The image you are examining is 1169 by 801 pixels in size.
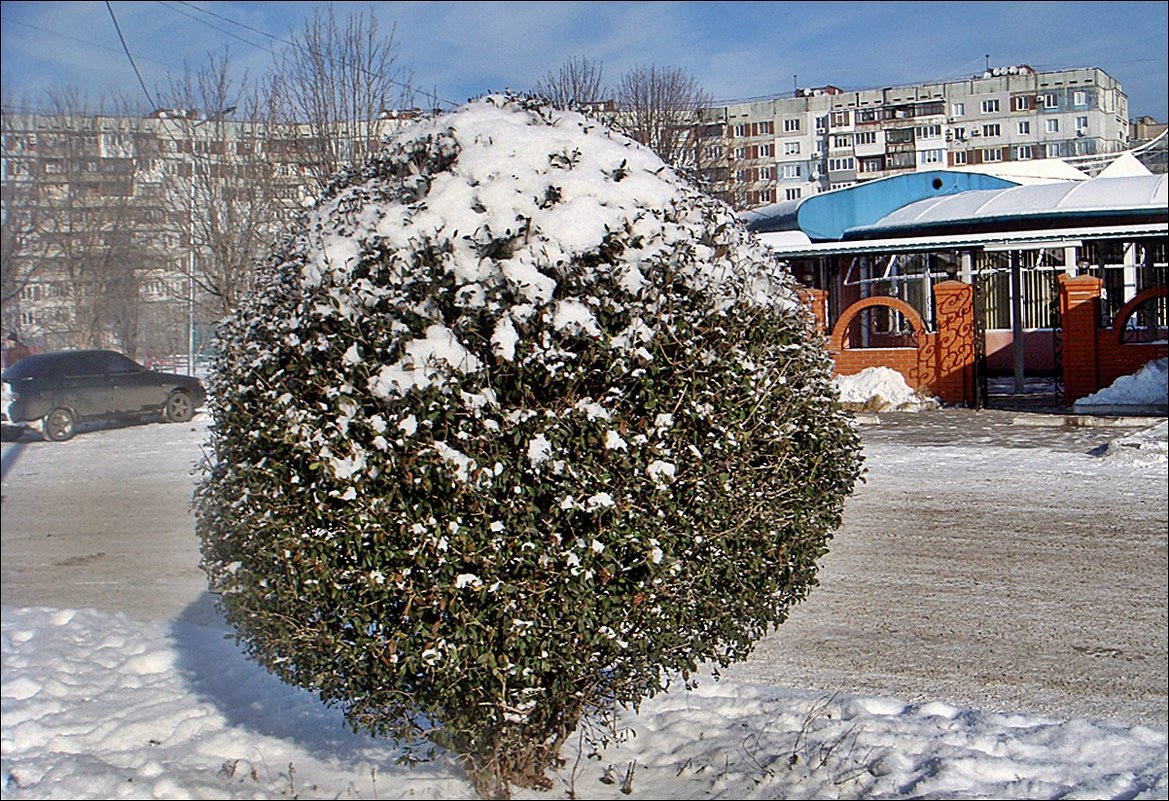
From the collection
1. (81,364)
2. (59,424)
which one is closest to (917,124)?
(81,364)

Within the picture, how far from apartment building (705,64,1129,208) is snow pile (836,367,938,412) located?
12.9 feet

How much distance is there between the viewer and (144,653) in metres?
5.82

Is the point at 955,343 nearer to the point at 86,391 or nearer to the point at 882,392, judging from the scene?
the point at 882,392

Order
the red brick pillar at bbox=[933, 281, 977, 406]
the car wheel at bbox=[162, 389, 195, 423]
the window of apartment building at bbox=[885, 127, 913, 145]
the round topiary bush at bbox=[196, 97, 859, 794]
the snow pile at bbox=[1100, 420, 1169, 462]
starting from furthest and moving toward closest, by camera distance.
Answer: the red brick pillar at bbox=[933, 281, 977, 406]
the car wheel at bbox=[162, 389, 195, 423]
the snow pile at bbox=[1100, 420, 1169, 462]
the window of apartment building at bbox=[885, 127, 913, 145]
the round topiary bush at bbox=[196, 97, 859, 794]

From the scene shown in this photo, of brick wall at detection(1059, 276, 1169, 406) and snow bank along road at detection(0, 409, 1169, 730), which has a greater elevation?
brick wall at detection(1059, 276, 1169, 406)

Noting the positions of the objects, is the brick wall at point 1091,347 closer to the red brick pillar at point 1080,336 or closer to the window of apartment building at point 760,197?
the red brick pillar at point 1080,336

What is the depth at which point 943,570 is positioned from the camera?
777 cm

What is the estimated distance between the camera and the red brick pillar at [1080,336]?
18.3 meters

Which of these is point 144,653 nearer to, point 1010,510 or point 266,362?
point 266,362

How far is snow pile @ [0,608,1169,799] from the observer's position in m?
3.75

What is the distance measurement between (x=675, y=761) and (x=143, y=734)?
221cm

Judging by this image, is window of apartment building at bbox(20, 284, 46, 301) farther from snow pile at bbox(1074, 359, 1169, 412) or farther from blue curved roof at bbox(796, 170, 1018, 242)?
blue curved roof at bbox(796, 170, 1018, 242)

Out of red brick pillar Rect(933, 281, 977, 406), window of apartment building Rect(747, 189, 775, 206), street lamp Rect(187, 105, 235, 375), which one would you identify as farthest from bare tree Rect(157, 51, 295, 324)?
red brick pillar Rect(933, 281, 977, 406)

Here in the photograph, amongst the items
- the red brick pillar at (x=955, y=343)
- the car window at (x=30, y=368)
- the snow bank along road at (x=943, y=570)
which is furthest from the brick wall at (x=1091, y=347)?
the car window at (x=30, y=368)
